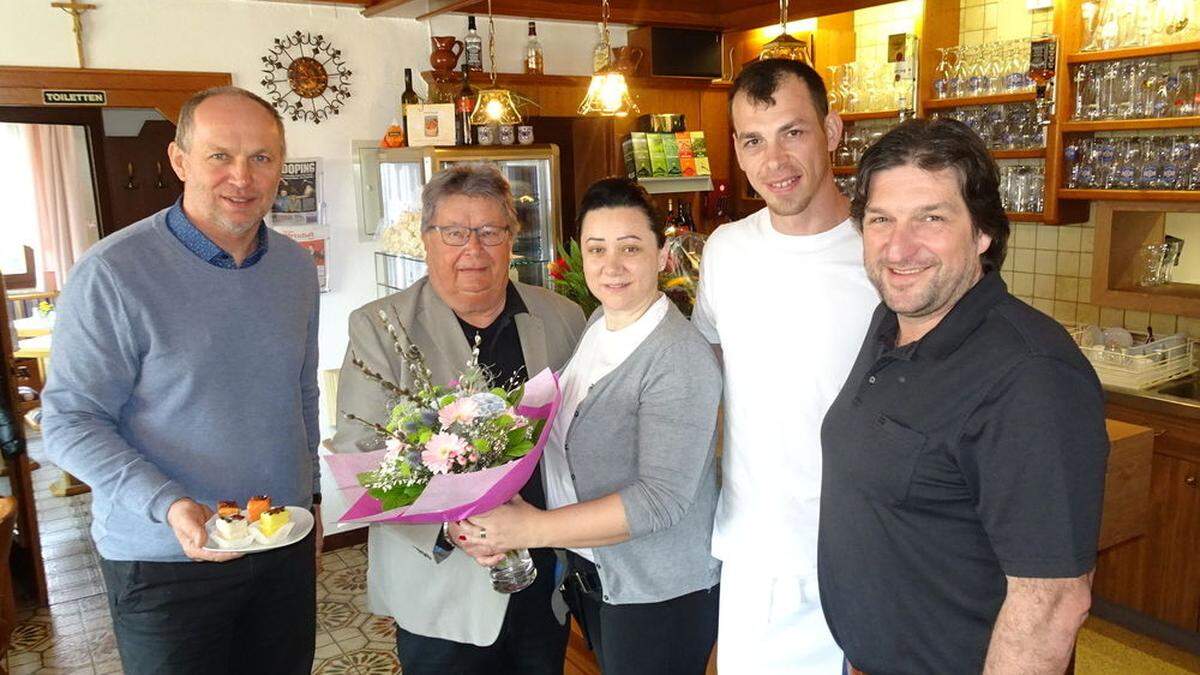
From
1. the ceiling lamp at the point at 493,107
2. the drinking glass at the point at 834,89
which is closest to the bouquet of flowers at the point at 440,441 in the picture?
the ceiling lamp at the point at 493,107

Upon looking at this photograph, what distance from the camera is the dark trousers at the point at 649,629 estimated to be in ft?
6.46

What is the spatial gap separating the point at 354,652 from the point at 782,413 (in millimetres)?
2758

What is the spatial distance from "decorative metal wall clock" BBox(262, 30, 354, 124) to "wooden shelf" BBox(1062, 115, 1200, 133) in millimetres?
3635

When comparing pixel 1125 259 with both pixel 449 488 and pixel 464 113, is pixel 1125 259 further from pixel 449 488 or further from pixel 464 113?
pixel 449 488

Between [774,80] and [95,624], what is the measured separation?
3981 millimetres

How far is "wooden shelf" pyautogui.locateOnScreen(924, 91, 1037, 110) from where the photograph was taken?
14.6 feet

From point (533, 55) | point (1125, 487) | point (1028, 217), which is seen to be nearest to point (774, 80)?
point (1125, 487)

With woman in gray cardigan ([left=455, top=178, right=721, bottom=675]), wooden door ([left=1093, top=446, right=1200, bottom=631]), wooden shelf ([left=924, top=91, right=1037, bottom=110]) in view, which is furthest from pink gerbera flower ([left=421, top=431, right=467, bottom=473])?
wooden shelf ([left=924, top=91, right=1037, bottom=110])

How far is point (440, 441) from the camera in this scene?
169 cm

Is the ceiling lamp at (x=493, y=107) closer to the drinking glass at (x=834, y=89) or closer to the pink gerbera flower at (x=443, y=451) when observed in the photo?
the drinking glass at (x=834, y=89)

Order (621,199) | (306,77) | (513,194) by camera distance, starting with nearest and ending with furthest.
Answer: (621,199) < (306,77) < (513,194)

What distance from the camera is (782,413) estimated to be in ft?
6.29

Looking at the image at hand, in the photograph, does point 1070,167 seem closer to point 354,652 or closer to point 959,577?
point 959,577

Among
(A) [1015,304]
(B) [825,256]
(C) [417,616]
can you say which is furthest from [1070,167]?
(C) [417,616]
